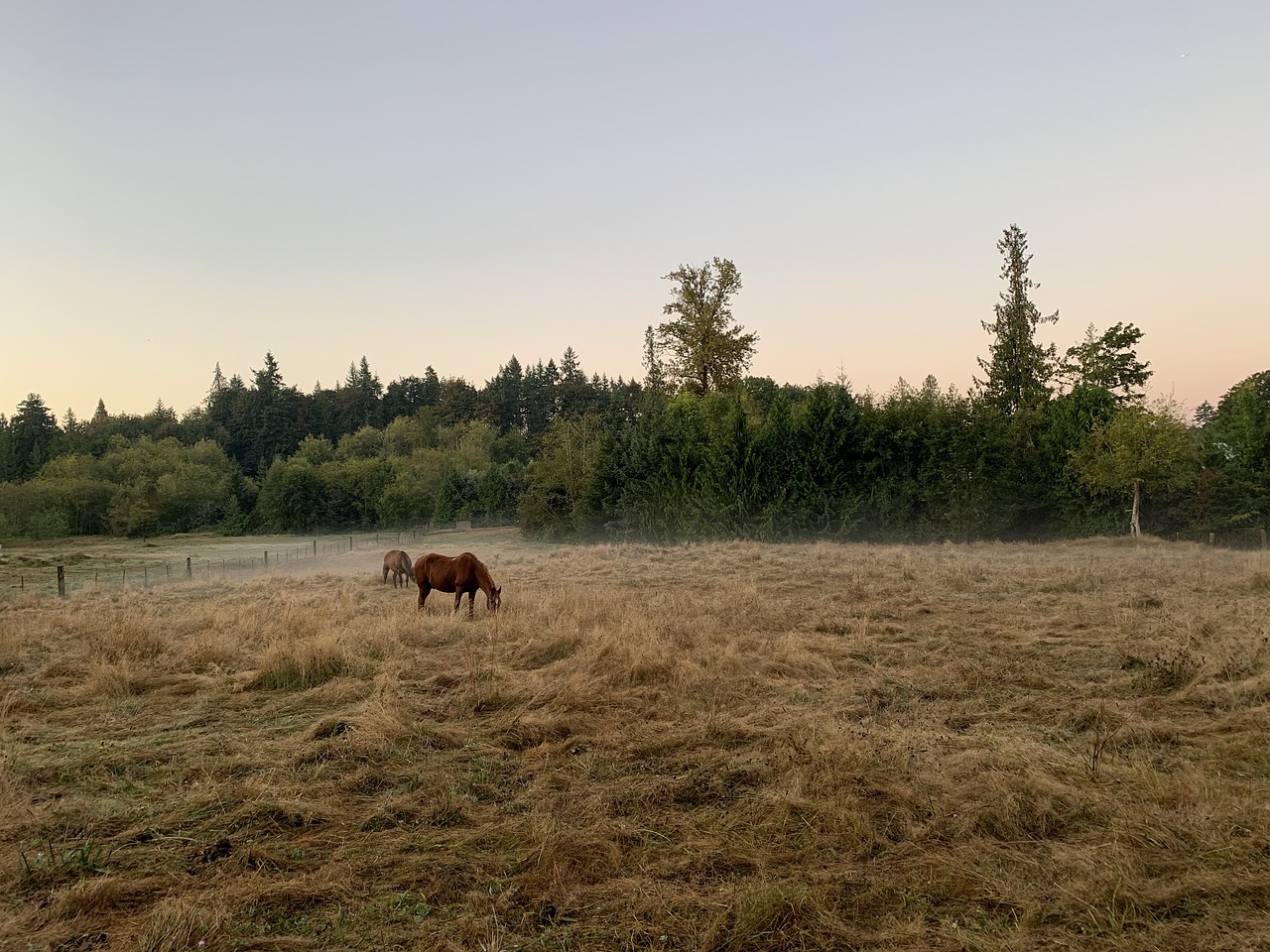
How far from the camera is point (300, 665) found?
778cm

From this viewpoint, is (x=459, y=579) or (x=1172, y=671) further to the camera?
(x=459, y=579)

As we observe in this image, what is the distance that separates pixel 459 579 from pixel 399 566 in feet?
21.3

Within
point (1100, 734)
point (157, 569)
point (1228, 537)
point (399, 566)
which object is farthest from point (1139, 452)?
point (157, 569)

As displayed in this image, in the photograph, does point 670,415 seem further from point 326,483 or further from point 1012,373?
point 326,483

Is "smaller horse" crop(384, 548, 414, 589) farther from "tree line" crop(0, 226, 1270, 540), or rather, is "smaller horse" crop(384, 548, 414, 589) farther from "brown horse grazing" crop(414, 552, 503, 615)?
"tree line" crop(0, 226, 1270, 540)

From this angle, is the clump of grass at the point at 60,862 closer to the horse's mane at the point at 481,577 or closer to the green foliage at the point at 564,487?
the horse's mane at the point at 481,577

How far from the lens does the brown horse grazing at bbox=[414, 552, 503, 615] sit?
11766mm

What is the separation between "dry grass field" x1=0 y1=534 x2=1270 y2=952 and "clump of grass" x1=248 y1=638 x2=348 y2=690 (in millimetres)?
31

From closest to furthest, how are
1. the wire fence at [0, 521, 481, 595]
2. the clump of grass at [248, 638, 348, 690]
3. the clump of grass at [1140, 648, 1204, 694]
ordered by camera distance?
1. the clump of grass at [1140, 648, 1204, 694]
2. the clump of grass at [248, 638, 348, 690]
3. the wire fence at [0, 521, 481, 595]

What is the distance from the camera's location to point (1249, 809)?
3.97 meters

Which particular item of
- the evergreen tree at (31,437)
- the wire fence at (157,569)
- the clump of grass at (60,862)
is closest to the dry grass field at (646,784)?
the clump of grass at (60,862)

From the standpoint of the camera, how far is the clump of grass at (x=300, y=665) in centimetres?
764

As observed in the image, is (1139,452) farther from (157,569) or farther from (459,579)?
(157,569)

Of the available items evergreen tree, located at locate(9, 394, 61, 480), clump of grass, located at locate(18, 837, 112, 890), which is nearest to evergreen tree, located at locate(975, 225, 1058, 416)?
clump of grass, located at locate(18, 837, 112, 890)
